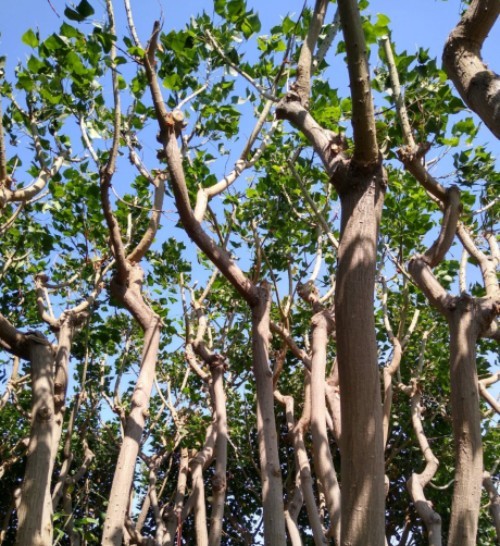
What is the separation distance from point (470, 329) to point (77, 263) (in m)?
5.40

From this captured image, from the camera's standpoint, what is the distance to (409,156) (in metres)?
4.17

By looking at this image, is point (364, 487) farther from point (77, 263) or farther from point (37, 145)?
point (77, 263)

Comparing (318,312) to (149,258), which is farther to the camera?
(149,258)

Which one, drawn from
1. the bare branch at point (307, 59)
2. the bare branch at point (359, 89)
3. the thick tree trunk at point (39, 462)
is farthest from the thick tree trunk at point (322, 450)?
the bare branch at point (359, 89)

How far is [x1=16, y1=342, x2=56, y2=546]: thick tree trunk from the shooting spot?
3.90 metres

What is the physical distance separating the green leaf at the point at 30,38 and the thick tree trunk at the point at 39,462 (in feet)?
7.97

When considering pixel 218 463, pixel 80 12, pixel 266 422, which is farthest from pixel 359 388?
pixel 218 463

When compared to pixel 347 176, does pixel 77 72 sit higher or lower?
higher

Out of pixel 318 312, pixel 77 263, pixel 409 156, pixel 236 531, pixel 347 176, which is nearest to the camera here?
pixel 347 176

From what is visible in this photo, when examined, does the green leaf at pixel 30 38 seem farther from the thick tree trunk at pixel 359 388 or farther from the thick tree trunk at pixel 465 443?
the thick tree trunk at pixel 465 443

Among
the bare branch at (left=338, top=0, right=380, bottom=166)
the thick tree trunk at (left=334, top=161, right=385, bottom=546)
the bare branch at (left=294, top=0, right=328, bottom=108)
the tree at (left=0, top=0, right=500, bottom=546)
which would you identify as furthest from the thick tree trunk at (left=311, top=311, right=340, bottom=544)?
the bare branch at (left=338, top=0, right=380, bottom=166)

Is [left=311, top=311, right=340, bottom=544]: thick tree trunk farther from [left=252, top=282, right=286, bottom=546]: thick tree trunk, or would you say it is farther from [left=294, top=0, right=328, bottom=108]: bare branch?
[left=294, top=0, right=328, bottom=108]: bare branch

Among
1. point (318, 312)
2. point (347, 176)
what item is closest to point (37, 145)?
point (318, 312)

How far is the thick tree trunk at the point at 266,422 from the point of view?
416 centimetres
